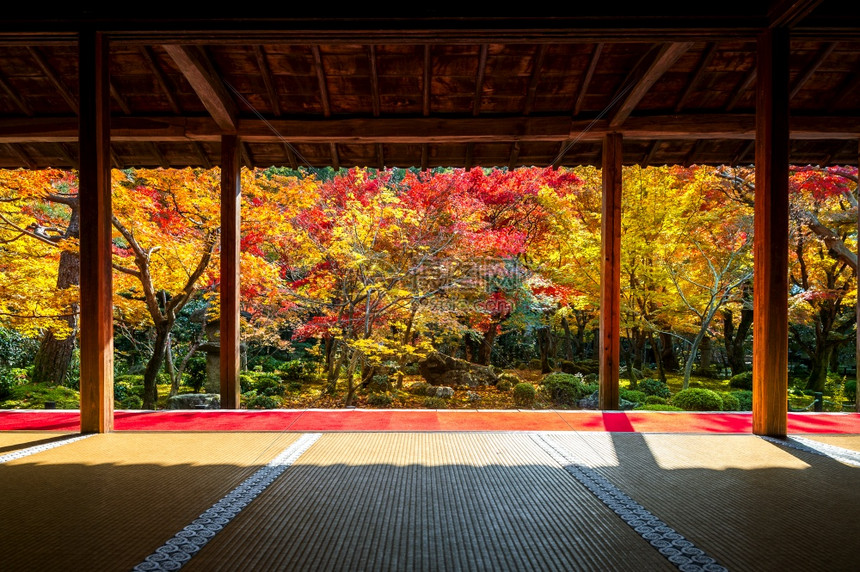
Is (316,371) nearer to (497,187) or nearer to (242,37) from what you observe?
(497,187)

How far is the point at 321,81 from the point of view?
3.66 meters

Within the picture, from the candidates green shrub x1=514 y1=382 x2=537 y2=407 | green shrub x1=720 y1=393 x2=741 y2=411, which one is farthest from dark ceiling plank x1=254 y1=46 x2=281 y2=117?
green shrub x1=720 y1=393 x2=741 y2=411

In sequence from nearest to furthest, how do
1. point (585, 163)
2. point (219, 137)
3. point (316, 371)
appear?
point (219, 137), point (585, 163), point (316, 371)

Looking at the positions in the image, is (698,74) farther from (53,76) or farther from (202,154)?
(53,76)

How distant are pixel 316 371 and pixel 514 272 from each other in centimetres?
576

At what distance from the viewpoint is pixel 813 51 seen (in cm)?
345

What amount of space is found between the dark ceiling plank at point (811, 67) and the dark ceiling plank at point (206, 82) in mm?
4274

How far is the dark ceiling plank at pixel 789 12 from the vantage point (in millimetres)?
2625

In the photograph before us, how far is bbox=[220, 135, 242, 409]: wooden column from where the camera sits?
390 cm

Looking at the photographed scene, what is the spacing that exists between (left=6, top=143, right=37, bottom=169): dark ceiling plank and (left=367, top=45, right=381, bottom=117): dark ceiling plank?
146 inches

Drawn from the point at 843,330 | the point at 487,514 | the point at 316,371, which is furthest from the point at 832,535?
the point at 843,330

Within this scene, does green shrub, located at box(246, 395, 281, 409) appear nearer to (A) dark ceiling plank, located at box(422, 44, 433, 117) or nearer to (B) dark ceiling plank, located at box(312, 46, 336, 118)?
(B) dark ceiling plank, located at box(312, 46, 336, 118)

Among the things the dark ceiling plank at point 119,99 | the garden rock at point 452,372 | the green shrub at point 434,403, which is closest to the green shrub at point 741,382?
the garden rock at point 452,372

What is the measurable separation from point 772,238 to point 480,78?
2.36 m
